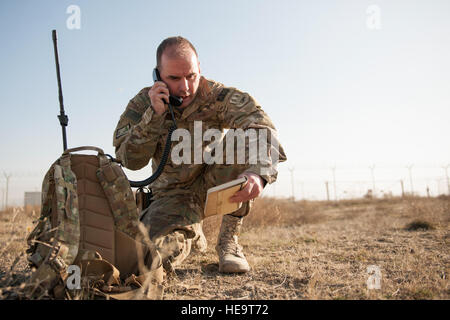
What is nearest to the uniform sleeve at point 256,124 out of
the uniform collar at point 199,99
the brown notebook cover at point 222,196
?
the uniform collar at point 199,99

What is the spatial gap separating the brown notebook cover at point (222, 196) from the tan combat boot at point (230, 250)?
19.7 inches

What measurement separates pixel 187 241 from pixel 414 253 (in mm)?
2092

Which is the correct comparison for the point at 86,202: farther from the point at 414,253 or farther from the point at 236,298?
the point at 414,253

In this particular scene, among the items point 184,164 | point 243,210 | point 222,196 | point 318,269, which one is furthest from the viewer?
point 184,164

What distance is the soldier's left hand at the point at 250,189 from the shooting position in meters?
2.12

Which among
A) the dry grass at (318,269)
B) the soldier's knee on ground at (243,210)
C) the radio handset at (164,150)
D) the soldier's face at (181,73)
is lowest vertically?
the dry grass at (318,269)

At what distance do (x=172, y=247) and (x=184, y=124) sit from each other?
116 cm

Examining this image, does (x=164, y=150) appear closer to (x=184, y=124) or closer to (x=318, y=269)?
(x=184, y=124)

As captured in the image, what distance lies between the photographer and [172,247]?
7.73 ft

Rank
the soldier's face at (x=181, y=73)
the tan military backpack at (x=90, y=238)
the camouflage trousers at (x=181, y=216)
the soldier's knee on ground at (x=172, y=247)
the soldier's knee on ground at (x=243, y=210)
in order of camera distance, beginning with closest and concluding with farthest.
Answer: the tan military backpack at (x=90, y=238), the soldier's knee on ground at (x=172, y=247), the camouflage trousers at (x=181, y=216), the soldier's face at (x=181, y=73), the soldier's knee on ground at (x=243, y=210)

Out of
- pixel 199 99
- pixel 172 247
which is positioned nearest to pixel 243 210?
pixel 172 247

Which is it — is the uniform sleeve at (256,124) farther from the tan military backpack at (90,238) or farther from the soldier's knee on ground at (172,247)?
the tan military backpack at (90,238)

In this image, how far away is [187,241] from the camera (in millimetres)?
2564
